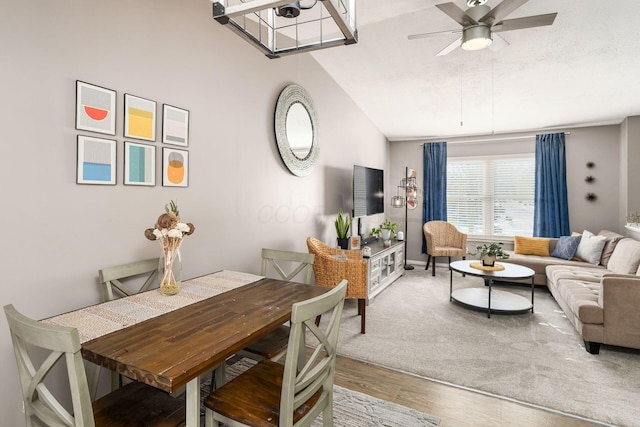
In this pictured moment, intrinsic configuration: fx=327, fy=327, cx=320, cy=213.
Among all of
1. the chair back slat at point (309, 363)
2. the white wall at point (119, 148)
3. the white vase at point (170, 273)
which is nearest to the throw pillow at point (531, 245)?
the white wall at point (119, 148)

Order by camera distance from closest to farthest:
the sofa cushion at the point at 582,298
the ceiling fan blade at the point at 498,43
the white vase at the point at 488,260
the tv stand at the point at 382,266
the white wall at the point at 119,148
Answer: the white wall at the point at 119,148, the ceiling fan blade at the point at 498,43, the sofa cushion at the point at 582,298, the white vase at the point at 488,260, the tv stand at the point at 382,266

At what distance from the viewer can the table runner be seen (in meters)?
1.39

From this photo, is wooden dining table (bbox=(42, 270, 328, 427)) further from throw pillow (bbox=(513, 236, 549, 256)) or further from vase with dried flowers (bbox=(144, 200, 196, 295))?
throw pillow (bbox=(513, 236, 549, 256))

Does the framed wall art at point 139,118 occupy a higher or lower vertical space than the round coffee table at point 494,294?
higher

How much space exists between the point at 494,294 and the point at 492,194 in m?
2.27

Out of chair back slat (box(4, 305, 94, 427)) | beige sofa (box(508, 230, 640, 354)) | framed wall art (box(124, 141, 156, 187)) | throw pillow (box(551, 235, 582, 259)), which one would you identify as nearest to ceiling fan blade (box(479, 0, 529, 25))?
beige sofa (box(508, 230, 640, 354))

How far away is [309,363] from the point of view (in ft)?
4.44

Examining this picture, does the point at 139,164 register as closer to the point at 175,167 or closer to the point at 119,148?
the point at 119,148

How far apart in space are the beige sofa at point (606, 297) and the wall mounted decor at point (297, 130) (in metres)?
2.86

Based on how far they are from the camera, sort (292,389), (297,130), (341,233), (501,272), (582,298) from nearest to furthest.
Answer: (292,389) → (582,298) → (297,130) → (501,272) → (341,233)

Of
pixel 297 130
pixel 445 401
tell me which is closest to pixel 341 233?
pixel 297 130

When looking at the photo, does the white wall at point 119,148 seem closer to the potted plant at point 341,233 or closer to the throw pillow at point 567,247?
the potted plant at point 341,233

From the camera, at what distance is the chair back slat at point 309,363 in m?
1.19

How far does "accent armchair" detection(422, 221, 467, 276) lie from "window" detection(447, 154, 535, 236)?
1.43 feet
